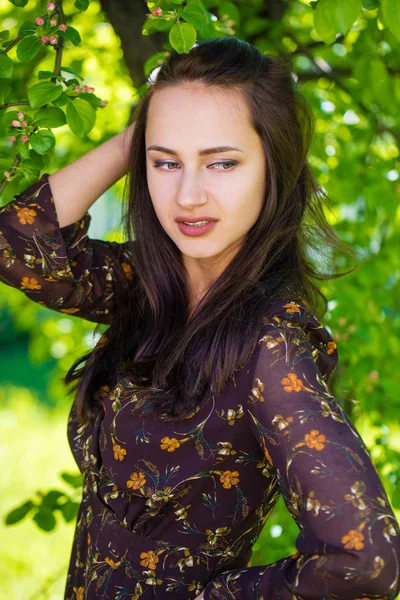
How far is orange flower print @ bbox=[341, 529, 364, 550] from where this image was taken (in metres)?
1.31

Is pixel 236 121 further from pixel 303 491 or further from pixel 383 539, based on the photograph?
pixel 383 539

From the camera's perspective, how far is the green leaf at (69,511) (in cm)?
243

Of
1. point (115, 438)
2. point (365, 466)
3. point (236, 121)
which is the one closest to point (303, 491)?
point (365, 466)

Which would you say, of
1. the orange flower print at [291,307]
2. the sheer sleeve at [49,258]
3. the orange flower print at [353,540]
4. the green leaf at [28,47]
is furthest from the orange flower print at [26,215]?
the orange flower print at [353,540]

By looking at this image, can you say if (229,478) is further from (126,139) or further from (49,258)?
(126,139)

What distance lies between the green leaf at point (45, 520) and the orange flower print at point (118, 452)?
801 mm

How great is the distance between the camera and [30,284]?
1.99 m

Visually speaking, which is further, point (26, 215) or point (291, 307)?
point (26, 215)

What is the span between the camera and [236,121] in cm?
170

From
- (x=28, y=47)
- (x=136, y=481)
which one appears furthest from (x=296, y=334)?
(x=28, y=47)

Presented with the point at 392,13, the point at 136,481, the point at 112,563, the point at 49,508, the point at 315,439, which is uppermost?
the point at 392,13

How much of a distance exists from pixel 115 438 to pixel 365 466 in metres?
0.59

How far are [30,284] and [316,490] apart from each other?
97cm

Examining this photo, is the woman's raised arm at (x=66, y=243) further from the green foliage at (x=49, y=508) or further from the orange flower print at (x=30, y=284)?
the green foliage at (x=49, y=508)
